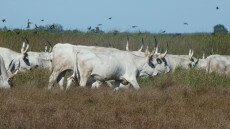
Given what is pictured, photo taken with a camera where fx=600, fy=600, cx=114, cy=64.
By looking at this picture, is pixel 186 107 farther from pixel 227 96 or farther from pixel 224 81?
pixel 224 81

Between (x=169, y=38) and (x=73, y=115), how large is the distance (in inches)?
1162

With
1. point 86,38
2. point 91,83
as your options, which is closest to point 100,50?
point 91,83

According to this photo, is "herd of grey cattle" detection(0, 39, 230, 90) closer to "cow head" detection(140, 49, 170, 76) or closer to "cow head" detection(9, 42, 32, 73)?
"cow head" detection(140, 49, 170, 76)

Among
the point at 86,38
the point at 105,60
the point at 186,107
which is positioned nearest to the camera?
the point at 186,107

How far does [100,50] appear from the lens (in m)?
19.4

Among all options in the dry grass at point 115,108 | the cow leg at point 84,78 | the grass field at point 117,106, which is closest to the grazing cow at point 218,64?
the grass field at point 117,106

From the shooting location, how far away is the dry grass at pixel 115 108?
Answer: 38.3 ft

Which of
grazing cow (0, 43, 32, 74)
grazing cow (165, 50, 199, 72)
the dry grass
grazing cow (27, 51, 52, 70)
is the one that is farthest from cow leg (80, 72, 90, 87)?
grazing cow (165, 50, 199, 72)

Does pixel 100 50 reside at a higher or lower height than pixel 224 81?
higher

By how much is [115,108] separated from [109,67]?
4809 millimetres

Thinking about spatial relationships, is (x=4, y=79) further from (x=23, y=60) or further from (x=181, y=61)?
(x=181, y=61)

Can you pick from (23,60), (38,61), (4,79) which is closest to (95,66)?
(4,79)

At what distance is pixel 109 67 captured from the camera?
18.4 m

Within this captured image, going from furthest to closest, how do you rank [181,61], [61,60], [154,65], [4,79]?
[181,61]
[154,65]
[61,60]
[4,79]
